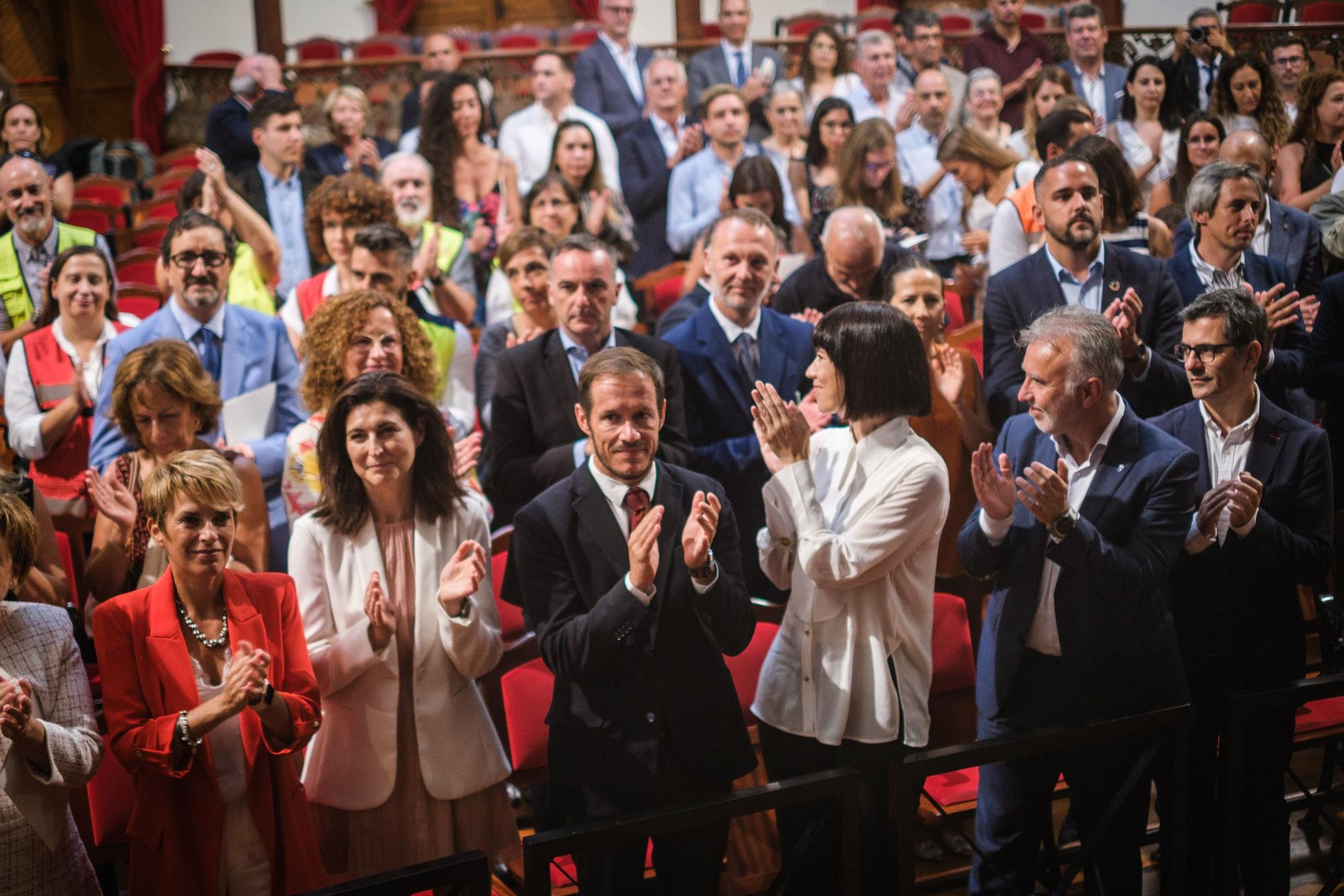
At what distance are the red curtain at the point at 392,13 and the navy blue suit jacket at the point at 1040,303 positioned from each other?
25.8ft

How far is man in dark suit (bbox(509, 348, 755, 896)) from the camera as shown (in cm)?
200

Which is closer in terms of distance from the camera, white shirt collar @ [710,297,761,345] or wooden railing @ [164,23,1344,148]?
white shirt collar @ [710,297,761,345]

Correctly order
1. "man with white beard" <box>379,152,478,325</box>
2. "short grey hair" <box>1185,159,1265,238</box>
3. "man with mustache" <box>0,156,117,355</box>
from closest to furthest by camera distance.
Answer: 1. "short grey hair" <box>1185,159,1265,238</box>
2. "man with mustache" <box>0,156,117,355</box>
3. "man with white beard" <box>379,152,478,325</box>

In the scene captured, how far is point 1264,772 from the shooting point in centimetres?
232

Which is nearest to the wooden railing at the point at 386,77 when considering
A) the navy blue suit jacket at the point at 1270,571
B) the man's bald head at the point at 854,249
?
the man's bald head at the point at 854,249

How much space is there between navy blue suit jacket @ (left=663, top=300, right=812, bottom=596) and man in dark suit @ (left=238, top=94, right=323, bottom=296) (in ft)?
6.03

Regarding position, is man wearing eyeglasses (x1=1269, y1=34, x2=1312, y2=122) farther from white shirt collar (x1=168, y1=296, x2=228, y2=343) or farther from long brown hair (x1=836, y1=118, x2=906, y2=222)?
white shirt collar (x1=168, y1=296, x2=228, y2=343)

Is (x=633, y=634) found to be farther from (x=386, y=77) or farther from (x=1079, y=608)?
(x=386, y=77)

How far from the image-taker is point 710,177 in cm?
479

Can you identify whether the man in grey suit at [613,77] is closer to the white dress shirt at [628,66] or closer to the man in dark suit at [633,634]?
the white dress shirt at [628,66]

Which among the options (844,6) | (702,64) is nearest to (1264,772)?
(702,64)

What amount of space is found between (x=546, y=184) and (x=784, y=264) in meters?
0.82

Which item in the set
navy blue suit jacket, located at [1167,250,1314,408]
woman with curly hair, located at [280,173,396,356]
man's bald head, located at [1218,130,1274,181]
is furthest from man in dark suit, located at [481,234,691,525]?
man's bald head, located at [1218,130,1274,181]

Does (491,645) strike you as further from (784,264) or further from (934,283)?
(784,264)
